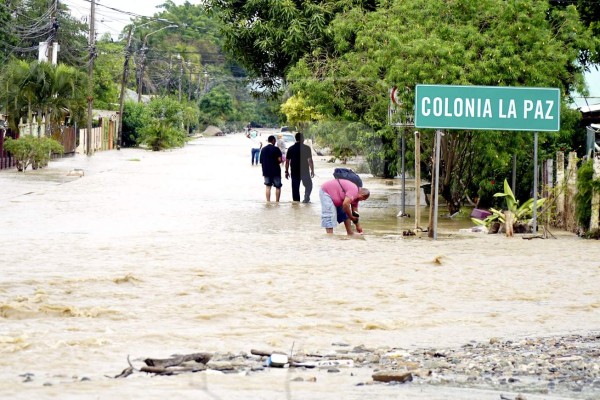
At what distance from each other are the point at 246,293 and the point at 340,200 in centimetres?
674

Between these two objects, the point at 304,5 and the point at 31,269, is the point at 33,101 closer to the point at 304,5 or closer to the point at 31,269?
the point at 304,5

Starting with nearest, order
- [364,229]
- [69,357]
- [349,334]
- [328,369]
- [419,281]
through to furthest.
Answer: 1. [328,369]
2. [69,357]
3. [349,334]
4. [419,281]
5. [364,229]

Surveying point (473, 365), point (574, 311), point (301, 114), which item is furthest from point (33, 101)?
point (473, 365)

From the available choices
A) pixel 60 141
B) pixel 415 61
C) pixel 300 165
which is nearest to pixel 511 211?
pixel 415 61

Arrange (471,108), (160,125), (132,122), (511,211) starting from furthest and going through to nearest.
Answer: (132,122), (160,125), (511,211), (471,108)

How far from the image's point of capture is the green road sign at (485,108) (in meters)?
19.1

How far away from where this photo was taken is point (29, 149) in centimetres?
4062

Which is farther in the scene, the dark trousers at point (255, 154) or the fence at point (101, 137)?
the fence at point (101, 137)

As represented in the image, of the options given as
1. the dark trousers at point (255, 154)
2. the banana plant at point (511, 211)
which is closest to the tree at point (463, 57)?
the banana plant at point (511, 211)

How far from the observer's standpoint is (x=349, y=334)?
33.9ft

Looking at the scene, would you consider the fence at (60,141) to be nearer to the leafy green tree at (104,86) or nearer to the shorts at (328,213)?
the shorts at (328,213)

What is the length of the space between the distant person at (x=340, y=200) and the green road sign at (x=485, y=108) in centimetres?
154

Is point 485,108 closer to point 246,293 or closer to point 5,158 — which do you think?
point 246,293

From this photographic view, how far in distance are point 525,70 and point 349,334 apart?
515 inches
